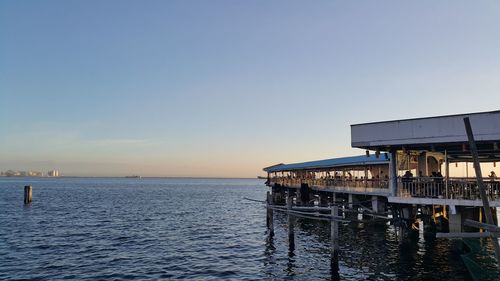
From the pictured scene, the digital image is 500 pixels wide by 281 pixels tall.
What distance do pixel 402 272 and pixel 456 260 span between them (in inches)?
160

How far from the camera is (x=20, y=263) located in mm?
23125

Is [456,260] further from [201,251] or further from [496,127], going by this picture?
[201,251]

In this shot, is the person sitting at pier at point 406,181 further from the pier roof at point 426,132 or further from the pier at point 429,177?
the pier roof at point 426,132

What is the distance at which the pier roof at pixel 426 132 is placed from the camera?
1873 cm

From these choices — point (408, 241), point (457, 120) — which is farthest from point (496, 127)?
point (408, 241)

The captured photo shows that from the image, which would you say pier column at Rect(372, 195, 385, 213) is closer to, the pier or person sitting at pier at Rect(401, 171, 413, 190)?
the pier

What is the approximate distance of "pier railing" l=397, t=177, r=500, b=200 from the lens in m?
19.5

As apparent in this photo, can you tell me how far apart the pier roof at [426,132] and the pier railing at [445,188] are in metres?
1.89

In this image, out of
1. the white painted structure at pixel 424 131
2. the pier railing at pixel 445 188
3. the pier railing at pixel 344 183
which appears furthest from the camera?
the pier railing at pixel 344 183

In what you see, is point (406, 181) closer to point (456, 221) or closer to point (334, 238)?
point (456, 221)

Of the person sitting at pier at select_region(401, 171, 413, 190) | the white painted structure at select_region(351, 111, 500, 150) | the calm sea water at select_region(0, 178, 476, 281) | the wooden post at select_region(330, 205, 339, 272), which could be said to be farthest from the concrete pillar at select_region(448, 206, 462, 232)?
the wooden post at select_region(330, 205, 339, 272)

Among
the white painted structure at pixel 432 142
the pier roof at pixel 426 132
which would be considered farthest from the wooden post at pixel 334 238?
the pier roof at pixel 426 132

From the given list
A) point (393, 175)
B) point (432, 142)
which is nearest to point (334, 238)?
point (393, 175)

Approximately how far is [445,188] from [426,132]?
294cm
